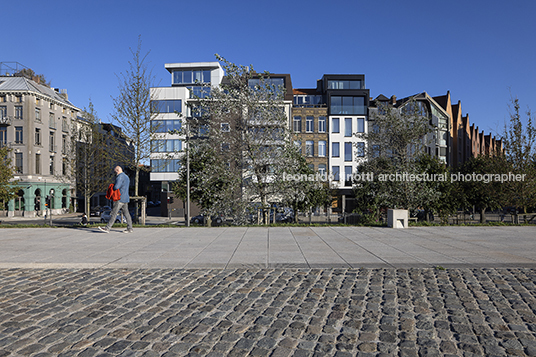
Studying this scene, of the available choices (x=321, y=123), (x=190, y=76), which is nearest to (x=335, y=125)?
(x=321, y=123)

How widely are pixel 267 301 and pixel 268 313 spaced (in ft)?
1.31

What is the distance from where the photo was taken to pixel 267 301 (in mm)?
4359

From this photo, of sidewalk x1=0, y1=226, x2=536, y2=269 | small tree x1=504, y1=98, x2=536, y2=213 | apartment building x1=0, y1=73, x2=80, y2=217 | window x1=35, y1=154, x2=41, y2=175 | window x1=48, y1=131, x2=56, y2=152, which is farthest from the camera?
window x1=48, y1=131, x2=56, y2=152

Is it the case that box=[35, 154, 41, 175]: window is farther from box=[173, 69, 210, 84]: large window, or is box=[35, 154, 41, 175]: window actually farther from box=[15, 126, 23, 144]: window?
box=[173, 69, 210, 84]: large window

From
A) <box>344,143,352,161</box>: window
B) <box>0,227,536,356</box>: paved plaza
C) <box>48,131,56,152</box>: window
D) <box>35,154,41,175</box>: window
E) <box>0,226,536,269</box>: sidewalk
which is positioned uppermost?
<box>48,131,56,152</box>: window

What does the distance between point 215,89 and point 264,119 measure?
2708mm

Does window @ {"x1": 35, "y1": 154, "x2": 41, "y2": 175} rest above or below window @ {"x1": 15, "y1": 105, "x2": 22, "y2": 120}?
below

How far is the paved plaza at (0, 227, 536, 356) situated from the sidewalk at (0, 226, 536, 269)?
5 cm

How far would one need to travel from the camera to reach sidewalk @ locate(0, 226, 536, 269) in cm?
645

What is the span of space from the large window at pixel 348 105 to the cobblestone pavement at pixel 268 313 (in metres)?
43.8

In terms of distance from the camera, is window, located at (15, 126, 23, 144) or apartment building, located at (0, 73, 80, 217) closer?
apartment building, located at (0, 73, 80, 217)

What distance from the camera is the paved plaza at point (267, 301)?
10.4 ft

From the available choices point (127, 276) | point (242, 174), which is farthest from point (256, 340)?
point (242, 174)

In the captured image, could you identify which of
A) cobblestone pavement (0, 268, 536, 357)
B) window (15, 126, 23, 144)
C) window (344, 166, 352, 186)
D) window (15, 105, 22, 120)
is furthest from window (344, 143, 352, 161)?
cobblestone pavement (0, 268, 536, 357)
